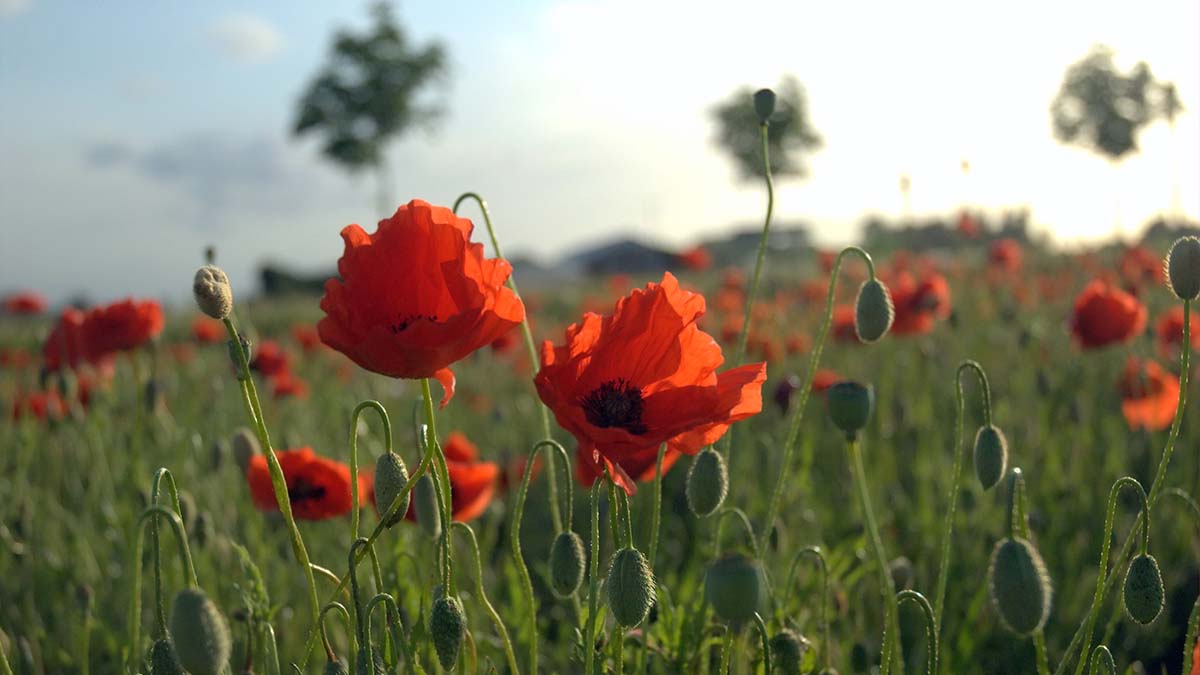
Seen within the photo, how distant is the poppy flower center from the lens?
141cm

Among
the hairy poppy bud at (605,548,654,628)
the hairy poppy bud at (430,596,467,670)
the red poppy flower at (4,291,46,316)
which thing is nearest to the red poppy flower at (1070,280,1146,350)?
the hairy poppy bud at (605,548,654,628)

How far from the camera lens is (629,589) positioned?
49.4 inches

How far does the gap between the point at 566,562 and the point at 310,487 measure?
0.85 metres

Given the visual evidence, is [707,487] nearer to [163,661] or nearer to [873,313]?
[873,313]

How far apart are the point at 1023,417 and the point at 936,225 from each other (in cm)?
1463

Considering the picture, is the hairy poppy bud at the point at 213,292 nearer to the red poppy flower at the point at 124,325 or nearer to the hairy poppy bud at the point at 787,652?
the hairy poppy bud at the point at 787,652

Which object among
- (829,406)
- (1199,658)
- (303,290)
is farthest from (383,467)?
(303,290)

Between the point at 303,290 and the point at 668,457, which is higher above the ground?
the point at 668,457

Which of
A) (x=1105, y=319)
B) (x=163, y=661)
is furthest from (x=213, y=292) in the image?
(x=1105, y=319)

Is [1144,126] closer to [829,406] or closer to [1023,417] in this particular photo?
[1023,417]

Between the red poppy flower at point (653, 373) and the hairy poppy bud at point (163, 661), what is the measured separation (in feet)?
1.67

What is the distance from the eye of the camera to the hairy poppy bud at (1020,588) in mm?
1195

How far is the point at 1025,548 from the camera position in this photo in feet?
4.03

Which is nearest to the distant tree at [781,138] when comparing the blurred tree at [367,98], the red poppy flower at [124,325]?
the blurred tree at [367,98]
